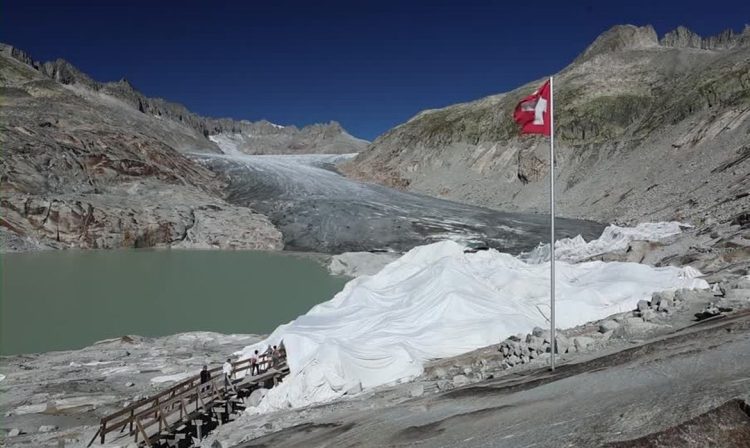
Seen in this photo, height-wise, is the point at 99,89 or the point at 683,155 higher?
the point at 99,89

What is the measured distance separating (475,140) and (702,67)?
3140 centimetres

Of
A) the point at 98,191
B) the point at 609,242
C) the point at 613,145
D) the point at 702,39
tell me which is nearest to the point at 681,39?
the point at 702,39

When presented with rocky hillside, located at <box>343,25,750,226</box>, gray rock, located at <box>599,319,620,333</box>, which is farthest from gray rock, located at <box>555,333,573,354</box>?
rocky hillside, located at <box>343,25,750,226</box>

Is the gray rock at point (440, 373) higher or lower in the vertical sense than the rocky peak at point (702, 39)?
lower

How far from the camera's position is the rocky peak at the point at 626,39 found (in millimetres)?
103106

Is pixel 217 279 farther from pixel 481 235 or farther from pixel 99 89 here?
pixel 99 89

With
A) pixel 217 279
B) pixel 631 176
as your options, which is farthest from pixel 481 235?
pixel 217 279

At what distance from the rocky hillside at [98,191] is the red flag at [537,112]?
155 ft

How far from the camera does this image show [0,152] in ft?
175

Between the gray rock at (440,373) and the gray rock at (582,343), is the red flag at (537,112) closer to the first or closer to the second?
the gray rock at (582,343)

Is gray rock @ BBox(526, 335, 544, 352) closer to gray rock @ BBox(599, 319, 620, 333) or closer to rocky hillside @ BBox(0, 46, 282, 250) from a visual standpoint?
gray rock @ BBox(599, 319, 620, 333)

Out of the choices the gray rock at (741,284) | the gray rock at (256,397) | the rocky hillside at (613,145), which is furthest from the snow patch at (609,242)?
the gray rock at (256,397)

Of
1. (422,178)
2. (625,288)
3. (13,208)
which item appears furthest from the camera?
(422,178)

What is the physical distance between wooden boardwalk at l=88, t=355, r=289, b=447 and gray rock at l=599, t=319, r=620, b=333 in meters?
7.80
